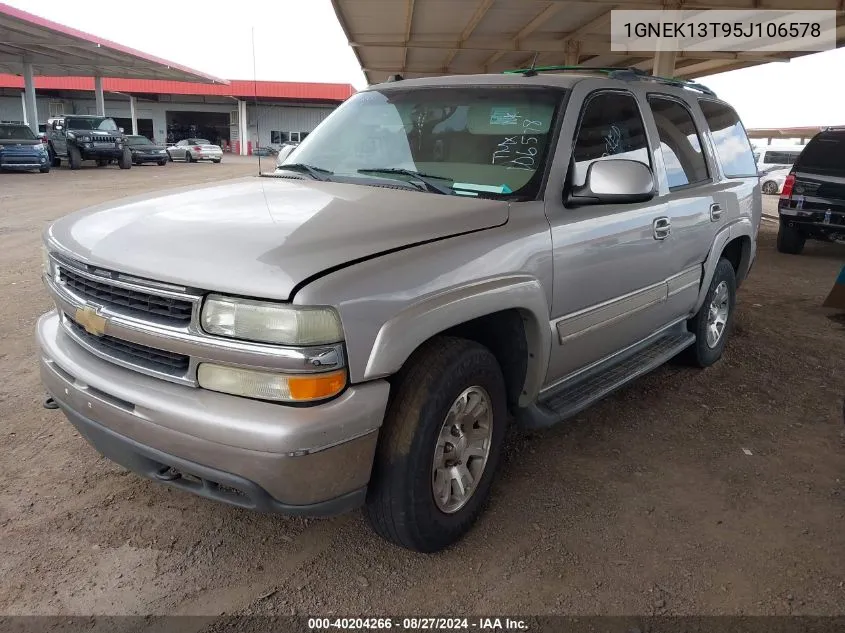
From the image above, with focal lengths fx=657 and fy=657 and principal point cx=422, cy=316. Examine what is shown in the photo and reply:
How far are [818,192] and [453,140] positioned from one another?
8774mm

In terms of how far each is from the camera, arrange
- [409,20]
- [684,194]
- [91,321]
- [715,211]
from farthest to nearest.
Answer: [409,20], [715,211], [684,194], [91,321]

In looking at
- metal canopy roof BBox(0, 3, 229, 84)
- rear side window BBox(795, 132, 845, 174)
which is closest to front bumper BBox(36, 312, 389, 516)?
rear side window BBox(795, 132, 845, 174)

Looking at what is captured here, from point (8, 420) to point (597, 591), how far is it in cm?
314

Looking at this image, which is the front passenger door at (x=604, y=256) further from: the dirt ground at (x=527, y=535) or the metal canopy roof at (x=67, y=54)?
the metal canopy roof at (x=67, y=54)

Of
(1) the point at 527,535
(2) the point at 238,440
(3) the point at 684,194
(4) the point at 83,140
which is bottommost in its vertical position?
(1) the point at 527,535

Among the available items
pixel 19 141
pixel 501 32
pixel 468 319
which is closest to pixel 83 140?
pixel 19 141

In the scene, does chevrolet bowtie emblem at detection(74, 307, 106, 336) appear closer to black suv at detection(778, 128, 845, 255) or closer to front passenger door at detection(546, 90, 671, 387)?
front passenger door at detection(546, 90, 671, 387)

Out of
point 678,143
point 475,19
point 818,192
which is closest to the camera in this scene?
point 678,143

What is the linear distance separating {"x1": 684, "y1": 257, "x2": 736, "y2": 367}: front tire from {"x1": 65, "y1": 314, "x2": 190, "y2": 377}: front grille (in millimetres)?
3557

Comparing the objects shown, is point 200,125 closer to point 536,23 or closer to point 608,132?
point 536,23

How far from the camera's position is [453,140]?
3.20 metres

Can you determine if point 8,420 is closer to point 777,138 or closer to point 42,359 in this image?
point 42,359

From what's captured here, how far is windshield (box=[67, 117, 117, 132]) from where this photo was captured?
942 inches

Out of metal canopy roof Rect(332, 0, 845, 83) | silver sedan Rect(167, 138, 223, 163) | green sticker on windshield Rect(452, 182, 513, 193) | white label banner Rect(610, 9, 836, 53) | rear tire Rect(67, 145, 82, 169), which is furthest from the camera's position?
silver sedan Rect(167, 138, 223, 163)
